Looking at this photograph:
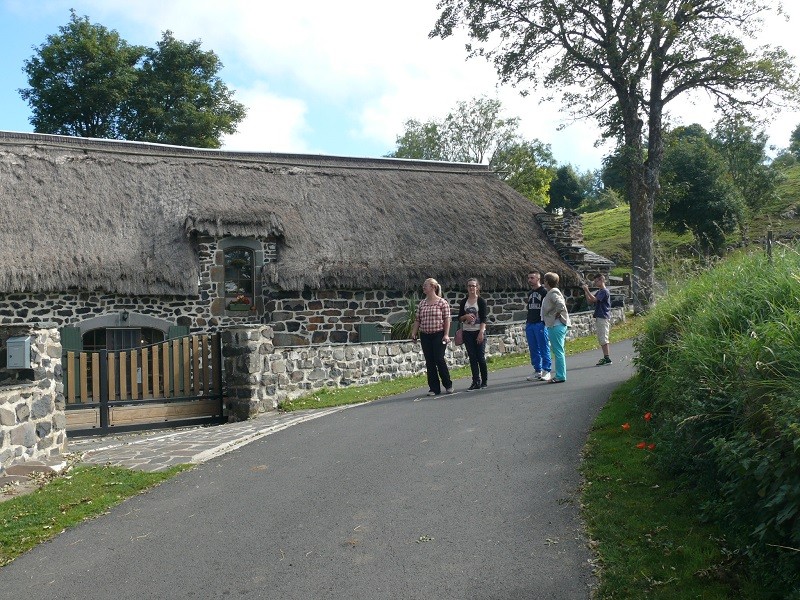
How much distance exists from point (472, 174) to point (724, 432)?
20.9 meters

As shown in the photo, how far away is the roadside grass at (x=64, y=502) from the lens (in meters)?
5.86

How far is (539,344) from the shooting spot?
12.0 m

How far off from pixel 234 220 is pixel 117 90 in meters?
22.8

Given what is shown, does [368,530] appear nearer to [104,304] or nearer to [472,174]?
[104,304]

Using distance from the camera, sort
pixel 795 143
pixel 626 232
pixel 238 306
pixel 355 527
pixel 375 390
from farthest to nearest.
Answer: pixel 795 143
pixel 626 232
pixel 238 306
pixel 375 390
pixel 355 527

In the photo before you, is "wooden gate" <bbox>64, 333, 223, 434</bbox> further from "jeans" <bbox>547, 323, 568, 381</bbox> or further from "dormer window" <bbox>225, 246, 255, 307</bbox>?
"dormer window" <bbox>225, 246, 255, 307</bbox>

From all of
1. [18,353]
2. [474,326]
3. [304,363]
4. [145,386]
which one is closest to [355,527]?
[18,353]

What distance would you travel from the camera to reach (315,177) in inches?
869

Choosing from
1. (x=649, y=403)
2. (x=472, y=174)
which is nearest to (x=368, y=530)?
(x=649, y=403)

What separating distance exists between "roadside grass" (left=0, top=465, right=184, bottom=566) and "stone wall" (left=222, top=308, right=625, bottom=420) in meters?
3.99

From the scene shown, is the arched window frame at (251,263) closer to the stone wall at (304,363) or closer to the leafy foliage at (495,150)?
the stone wall at (304,363)

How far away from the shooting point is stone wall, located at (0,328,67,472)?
797cm

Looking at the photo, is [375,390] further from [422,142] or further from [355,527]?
[422,142]

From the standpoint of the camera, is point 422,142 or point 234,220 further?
point 422,142
